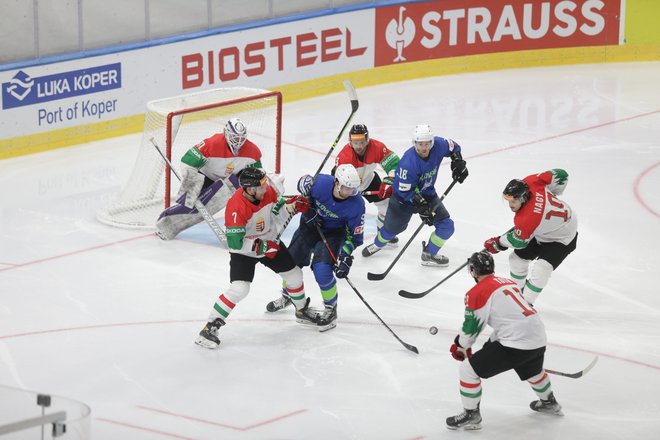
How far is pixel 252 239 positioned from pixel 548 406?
76.9 inches

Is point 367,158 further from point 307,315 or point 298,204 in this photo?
point 307,315

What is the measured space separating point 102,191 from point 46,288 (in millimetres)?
2289

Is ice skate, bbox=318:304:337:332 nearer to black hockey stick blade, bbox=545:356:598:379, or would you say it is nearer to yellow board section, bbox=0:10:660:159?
black hockey stick blade, bbox=545:356:598:379

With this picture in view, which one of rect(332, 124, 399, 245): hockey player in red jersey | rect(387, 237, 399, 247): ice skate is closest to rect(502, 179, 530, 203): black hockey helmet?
rect(332, 124, 399, 245): hockey player in red jersey

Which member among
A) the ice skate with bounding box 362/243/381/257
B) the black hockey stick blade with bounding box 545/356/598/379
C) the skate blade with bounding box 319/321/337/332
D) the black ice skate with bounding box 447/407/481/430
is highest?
the ice skate with bounding box 362/243/381/257

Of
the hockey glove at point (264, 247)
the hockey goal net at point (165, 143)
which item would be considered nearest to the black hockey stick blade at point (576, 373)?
the hockey glove at point (264, 247)

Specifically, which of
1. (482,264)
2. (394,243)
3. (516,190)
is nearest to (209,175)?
(394,243)

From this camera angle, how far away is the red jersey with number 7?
7.07 m

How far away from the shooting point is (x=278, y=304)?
299 inches

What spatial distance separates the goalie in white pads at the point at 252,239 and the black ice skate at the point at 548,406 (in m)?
1.72

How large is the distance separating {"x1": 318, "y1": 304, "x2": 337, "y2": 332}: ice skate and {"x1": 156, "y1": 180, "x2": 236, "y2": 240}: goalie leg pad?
6.05 feet

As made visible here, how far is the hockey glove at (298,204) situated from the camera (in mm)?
7203

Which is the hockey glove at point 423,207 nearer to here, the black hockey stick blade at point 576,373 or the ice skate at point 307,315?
the ice skate at point 307,315

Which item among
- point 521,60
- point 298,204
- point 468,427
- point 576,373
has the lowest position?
point 468,427
